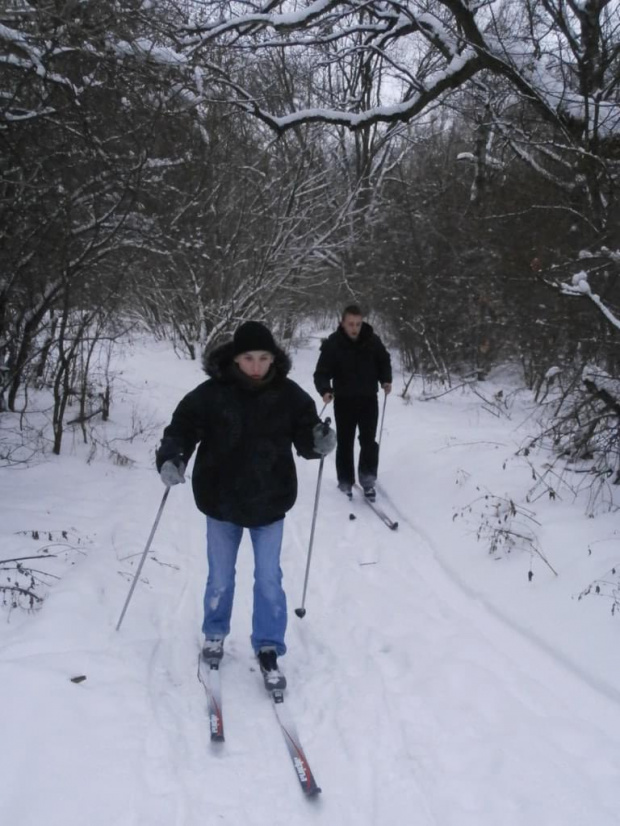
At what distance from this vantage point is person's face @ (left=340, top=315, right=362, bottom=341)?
690 cm

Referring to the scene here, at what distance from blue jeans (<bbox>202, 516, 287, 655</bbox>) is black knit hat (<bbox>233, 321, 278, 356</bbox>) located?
0.97 m

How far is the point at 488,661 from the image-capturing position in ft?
13.0

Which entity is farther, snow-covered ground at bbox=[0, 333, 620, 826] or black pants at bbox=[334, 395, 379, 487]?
black pants at bbox=[334, 395, 379, 487]

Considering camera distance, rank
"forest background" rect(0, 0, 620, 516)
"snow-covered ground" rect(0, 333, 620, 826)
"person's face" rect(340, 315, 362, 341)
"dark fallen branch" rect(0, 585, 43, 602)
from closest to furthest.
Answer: "snow-covered ground" rect(0, 333, 620, 826) → "dark fallen branch" rect(0, 585, 43, 602) → "forest background" rect(0, 0, 620, 516) → "person's face" rect(340, 315, 362, 341)

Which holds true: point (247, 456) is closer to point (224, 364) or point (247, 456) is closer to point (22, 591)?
point (224, 364)

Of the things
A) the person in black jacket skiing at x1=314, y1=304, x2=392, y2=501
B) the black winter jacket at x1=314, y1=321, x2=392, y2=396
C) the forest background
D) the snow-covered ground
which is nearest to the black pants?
the person in black jacket skiing at x1=314, y1=304, x2=392, y2=501

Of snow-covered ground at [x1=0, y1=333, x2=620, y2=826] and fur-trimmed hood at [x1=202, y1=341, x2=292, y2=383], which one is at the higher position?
fur-trimmed hood at [x1=202, y1=341, x2=292, y2=383]

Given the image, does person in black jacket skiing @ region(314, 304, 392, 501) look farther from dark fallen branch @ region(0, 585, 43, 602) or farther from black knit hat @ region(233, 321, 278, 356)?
dark fallen branch @ region(0, 585, 43, 602)

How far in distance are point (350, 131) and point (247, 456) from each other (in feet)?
22.2

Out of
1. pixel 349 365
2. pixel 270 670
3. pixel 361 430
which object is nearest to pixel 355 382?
pixel 349 365

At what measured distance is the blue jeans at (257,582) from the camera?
3768 millimetres

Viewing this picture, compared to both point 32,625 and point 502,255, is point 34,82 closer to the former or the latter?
point 32,625

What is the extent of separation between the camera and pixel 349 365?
7.05 m

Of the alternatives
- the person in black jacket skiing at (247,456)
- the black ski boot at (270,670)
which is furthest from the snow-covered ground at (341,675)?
the person in black jacket skiing at (247,456)
